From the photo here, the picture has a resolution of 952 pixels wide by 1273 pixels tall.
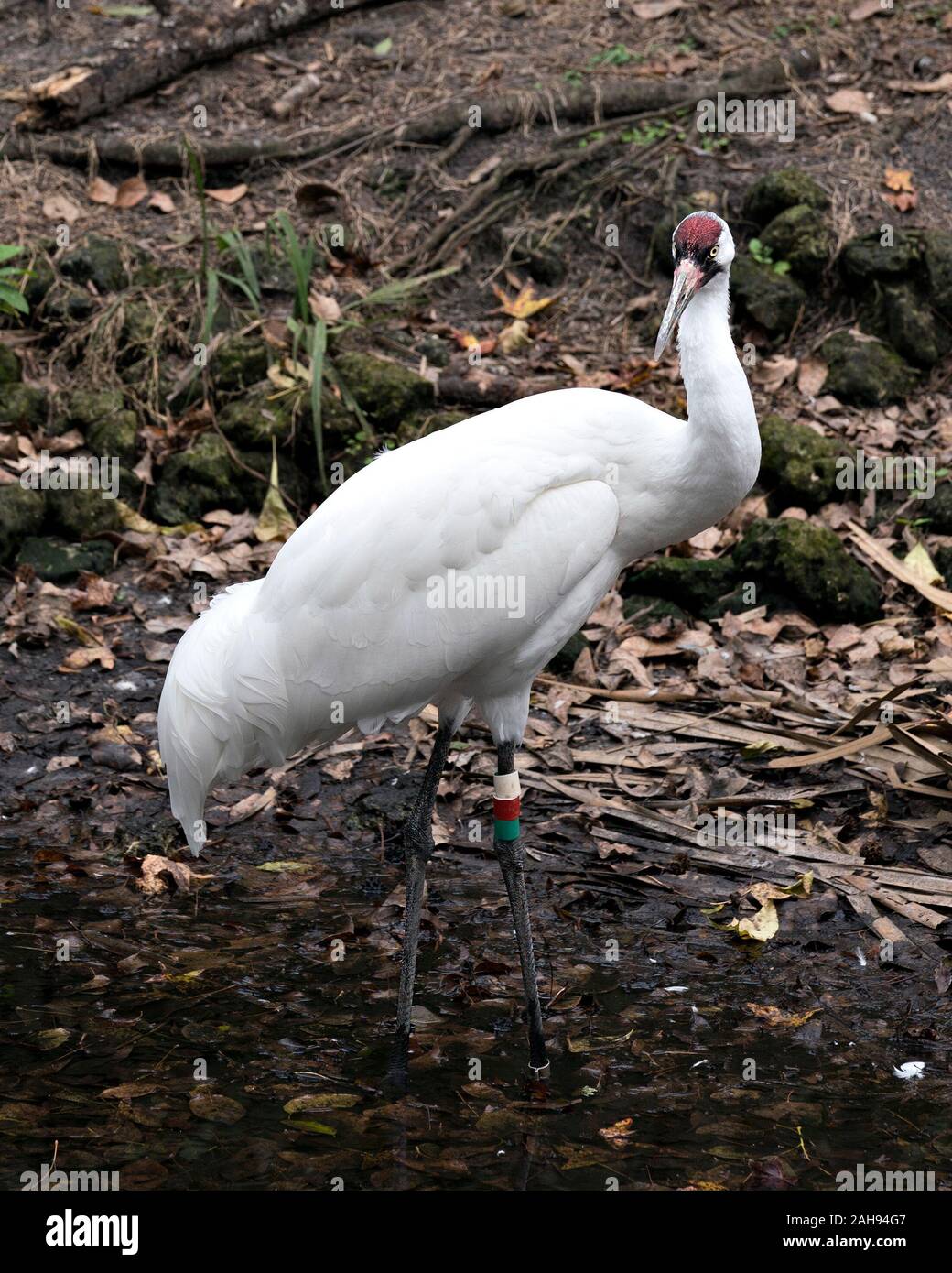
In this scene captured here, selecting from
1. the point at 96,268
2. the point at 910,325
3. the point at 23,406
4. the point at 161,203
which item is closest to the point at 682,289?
the point at 910,325

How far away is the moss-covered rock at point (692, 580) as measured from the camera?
22.3 ft

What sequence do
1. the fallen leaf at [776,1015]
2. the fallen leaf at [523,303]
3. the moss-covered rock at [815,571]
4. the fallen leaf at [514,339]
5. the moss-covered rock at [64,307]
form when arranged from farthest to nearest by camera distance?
the fallen leaf at [523,303], the fallen leaf at [514,339], the moss-covered rock at [64,307], the moss-covered rock at [815,571], the fallen leaf at [776,1015]

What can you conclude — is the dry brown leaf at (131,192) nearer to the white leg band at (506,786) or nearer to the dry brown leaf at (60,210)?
the dry brown leaf at (60,210)

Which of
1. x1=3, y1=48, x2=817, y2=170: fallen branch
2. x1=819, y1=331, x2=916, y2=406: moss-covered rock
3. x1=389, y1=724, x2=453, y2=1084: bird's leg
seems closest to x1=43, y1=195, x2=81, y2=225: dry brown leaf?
x1=3, y1=48, x2=817, y2=170: fallen branch

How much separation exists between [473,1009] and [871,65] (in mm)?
7414

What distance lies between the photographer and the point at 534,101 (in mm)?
9297

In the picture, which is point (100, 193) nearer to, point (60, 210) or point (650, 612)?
point (60, 210)

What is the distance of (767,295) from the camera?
810 cm

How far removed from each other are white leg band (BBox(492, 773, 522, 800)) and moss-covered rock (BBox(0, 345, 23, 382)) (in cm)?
451

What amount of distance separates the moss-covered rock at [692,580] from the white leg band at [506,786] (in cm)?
235

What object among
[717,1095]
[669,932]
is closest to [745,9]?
[669,932]

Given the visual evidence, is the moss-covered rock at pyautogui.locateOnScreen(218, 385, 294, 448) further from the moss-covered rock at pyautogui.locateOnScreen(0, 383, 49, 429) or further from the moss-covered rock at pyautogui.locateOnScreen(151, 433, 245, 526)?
the moss-covered rock at pyautogui.locateOnScreen(0, 383, 49, 429)

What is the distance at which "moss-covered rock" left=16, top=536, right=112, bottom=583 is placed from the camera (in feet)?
23.3

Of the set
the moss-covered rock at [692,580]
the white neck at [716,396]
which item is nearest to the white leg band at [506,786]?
the white neck at [716,396]
